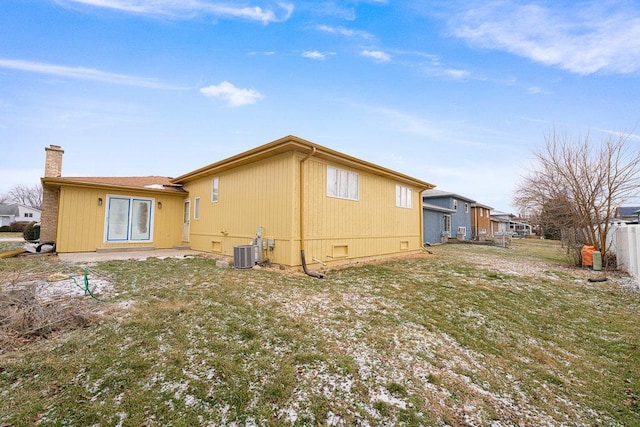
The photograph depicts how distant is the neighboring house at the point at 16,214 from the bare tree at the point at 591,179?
2109 inches

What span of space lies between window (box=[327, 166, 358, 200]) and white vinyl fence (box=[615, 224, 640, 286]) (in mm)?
6910

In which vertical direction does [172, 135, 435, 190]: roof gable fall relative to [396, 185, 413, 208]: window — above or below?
above

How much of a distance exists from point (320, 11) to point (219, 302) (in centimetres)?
893

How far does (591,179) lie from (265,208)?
10.6 metres

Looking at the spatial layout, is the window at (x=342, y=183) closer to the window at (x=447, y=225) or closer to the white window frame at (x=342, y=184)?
the white window frame at (x=342, y=184)

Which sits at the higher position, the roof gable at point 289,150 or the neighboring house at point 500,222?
the roof gable at point 289,150

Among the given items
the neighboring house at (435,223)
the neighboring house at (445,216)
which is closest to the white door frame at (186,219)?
the neighboring house at (435,223)

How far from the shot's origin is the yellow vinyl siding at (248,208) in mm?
6730

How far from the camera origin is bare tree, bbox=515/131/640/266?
339 inches

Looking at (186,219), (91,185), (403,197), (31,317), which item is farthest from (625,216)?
(91,185)

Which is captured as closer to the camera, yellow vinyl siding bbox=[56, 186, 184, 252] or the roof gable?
the roof gable

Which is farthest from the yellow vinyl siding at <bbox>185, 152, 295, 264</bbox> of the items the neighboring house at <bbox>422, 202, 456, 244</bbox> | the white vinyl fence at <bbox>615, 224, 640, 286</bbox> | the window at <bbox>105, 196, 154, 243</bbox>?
the neighboring house at <bbox>422, 202, 456, 244</bbox>

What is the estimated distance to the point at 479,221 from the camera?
83.8 ft

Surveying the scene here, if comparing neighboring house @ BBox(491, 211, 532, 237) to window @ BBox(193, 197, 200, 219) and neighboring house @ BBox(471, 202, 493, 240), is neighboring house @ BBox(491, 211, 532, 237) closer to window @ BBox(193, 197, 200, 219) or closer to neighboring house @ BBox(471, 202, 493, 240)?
neighboring house @ BBox(471, 202, 493, 240)
